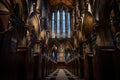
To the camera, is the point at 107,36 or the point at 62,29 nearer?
the point at 107,36

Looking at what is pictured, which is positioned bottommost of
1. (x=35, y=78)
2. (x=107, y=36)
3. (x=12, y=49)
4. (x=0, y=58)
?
(x=35, y=78)

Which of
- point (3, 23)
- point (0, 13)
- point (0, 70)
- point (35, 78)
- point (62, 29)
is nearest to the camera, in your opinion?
point (0, 70)

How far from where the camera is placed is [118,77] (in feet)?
21.5

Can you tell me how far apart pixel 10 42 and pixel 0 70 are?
4.16 feet

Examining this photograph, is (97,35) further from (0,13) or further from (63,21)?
(63,21)

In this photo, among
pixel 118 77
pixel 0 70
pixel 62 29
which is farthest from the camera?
pixel 62 29

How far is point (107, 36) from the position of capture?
8406 millimetres

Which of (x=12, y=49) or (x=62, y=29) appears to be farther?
(x=62, y=29)

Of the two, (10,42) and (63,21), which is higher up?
(63,21)

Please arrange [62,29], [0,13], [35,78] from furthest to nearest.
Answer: [62,29] < [35,78] < [0,13]

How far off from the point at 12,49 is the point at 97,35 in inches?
191

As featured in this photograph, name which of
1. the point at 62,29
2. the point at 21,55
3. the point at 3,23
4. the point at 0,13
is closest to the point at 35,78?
the point at 21,55

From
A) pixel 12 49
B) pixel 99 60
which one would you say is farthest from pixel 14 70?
pixel 99 60

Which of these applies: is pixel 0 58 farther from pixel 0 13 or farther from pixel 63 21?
pixel 63 21
